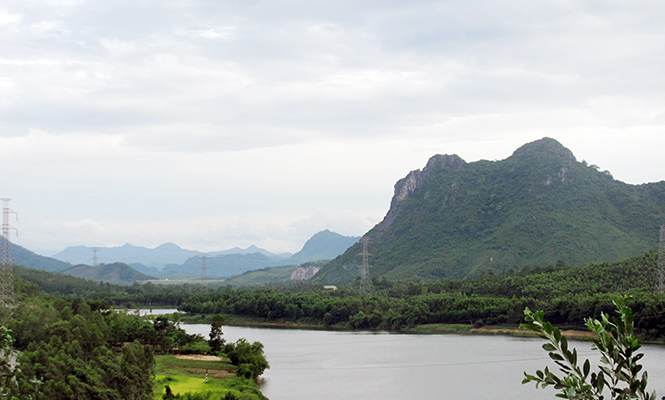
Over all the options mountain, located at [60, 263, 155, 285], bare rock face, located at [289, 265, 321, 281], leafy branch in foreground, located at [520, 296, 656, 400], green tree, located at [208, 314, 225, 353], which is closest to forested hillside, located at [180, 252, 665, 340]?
green tree, located at [208, 314, 225, 353]

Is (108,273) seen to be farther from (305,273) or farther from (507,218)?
(507,218)

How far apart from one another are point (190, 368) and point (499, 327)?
31.8m

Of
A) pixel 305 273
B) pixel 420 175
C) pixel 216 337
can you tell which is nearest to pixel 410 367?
pixel 216 337

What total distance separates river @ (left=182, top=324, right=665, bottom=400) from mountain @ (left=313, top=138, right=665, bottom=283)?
159ft

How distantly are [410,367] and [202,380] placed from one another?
42.1 ft

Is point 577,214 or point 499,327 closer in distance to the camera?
point 499,327

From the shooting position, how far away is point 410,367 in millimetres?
37906

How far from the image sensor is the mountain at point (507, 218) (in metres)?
97.3

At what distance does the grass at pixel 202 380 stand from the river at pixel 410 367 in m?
1.90

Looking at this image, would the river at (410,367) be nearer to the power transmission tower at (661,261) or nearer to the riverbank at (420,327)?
the riverbank at (420,327)

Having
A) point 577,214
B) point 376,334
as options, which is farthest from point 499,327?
point 577,214

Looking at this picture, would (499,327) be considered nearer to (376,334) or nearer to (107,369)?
(376,334)

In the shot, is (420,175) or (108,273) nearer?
(420,175)

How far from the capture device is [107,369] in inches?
979
